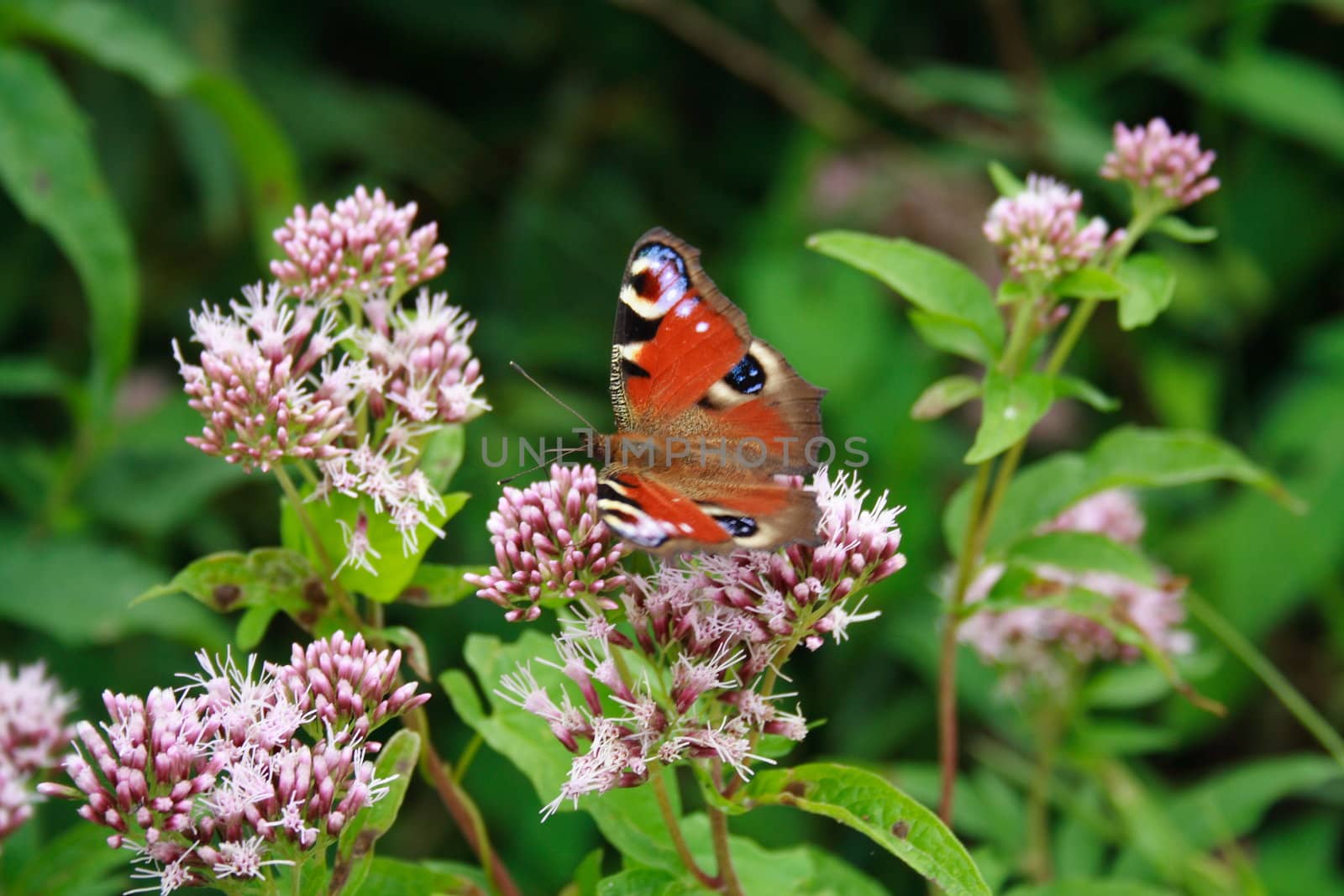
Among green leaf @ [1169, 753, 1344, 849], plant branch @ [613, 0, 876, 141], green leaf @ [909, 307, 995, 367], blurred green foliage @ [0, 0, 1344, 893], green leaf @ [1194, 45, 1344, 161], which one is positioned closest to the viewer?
green leaf @ [909, 307, 995, 367]

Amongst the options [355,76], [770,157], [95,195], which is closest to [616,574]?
[95,195]

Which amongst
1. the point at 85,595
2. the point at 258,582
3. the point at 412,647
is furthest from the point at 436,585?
the point at 85,595

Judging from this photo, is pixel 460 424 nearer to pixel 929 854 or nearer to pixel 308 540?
pixel 308 540

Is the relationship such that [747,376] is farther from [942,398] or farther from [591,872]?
[591,872]

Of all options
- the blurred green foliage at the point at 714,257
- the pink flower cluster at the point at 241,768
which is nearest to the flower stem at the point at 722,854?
the pink flower cluster at the point at 241,768

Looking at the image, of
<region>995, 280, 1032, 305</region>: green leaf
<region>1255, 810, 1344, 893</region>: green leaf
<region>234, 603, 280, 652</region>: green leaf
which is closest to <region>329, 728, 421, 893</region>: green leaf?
<region>234, 603, 280, 652</region>: green leaf

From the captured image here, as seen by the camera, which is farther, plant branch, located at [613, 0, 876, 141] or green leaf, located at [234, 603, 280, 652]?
plant branch, located at [613, 0, 876, 141]

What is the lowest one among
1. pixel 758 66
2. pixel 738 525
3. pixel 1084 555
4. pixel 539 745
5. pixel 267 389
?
pixel 539 745

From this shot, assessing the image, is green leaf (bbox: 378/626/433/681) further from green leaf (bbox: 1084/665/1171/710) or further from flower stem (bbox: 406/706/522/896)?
green leaf (bbox: 1084/665/1171/710)
